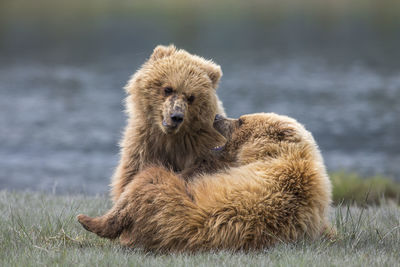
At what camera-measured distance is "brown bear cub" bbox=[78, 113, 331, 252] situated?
450 cm

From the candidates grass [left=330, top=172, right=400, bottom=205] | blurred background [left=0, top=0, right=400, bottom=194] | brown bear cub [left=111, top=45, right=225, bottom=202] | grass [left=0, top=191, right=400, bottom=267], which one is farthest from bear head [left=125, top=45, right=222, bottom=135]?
grass [left=330, top=172, right=400, bottom=205]

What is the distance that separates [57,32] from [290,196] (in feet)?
111

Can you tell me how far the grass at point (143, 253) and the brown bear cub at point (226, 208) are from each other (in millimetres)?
109

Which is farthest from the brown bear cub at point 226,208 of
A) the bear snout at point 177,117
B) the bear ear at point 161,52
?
the bear ear at point 161,52

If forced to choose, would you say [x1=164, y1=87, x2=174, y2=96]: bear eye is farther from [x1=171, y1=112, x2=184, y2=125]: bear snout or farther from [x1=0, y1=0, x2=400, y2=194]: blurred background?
[x1=0, y1=0, x2=400, y2=194]: blurred background

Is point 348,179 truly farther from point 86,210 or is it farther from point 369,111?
point 369,111

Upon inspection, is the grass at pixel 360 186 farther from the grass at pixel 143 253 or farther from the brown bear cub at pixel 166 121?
the brown bear cub at pixel 166 121

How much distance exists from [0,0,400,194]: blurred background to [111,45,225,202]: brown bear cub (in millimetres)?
2196

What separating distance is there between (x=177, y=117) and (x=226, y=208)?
38.9 inches

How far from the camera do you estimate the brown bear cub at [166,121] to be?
5363mm

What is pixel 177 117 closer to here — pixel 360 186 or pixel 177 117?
pixel 177 117

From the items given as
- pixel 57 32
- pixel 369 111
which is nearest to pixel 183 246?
pixel 369 111

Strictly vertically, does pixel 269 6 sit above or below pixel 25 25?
above

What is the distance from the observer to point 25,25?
38.1m
